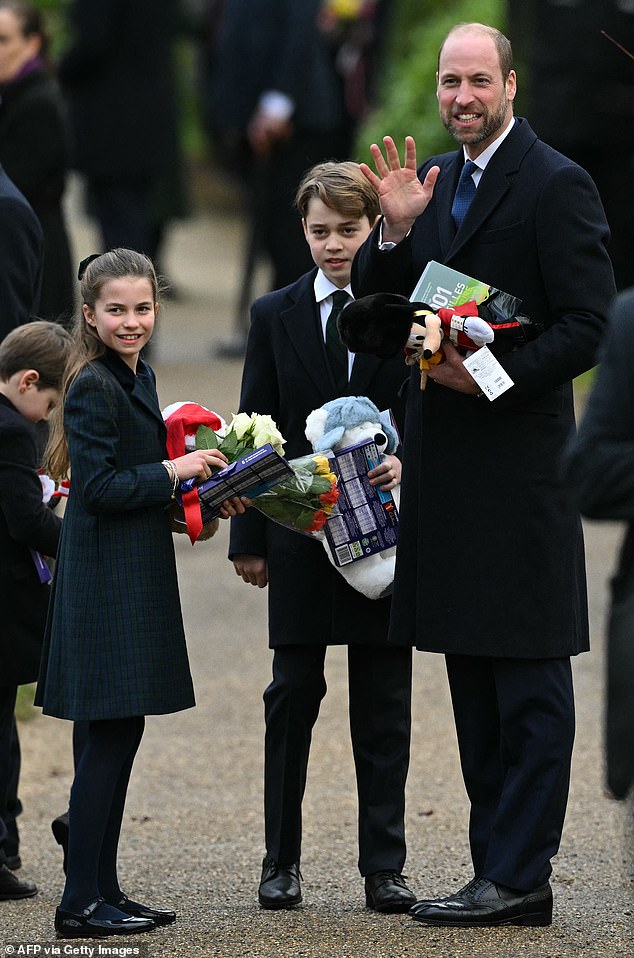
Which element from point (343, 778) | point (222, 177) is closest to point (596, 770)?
point (343, 778)

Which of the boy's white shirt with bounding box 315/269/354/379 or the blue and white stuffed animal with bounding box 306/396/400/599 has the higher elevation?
the boy's white shirt with bounding box 315/269/354/379

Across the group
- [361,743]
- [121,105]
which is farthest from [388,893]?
[121,105]

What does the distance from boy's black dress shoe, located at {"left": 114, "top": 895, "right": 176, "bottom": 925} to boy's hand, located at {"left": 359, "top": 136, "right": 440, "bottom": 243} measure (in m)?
1.70

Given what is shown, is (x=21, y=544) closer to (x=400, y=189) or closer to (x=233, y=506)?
(x=233, y=506)

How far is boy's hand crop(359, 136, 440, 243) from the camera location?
4250 mm

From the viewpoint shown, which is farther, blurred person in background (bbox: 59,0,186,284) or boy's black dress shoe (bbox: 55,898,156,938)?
blurred person in background (bbox: 59,0,186,284)

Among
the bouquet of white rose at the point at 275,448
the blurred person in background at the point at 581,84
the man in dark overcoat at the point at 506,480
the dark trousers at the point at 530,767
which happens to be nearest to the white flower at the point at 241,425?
the bouquet of white rose at the point at 275,448

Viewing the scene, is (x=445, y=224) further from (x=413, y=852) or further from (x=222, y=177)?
(x=222, y=177)

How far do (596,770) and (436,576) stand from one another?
1828mm

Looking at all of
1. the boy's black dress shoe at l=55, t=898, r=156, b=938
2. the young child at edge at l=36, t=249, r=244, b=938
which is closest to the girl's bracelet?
the young child at edge at l=36, t=249, r=244, b=938

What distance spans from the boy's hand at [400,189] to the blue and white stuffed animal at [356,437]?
476mm

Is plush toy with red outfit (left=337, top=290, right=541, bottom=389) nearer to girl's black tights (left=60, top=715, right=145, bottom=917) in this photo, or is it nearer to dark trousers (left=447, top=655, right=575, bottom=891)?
dark trousers (left=447, top=655, right=575, bottom=891)

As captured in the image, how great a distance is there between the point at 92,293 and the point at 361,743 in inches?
52.8

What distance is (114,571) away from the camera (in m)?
4.23
